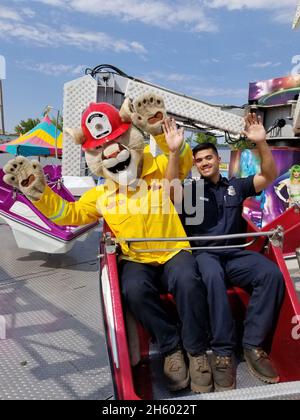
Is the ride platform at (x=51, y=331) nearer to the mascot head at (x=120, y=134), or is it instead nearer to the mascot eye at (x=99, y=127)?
the mascot head at (x=120, y=134)

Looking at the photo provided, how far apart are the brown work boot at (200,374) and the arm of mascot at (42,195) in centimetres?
93

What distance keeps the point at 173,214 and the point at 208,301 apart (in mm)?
479

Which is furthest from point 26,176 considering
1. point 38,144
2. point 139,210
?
point 38,144

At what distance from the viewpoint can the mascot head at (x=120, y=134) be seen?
188 centimetres

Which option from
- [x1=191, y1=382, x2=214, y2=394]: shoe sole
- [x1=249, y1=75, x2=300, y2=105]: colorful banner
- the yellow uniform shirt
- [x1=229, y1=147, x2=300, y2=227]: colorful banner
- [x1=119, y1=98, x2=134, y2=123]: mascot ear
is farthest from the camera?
[x1=249, y1=75, x2=300, y2=105]: colorful banner

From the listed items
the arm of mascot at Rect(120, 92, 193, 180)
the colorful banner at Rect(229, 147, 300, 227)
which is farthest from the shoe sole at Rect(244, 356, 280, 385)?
the colorful banner at Rect(229, 147, 300, 227)

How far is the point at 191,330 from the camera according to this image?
159 cm

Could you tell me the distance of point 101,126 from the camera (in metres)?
1.92

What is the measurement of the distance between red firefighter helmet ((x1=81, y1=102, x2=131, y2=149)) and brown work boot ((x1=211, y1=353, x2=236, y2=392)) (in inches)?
45.8

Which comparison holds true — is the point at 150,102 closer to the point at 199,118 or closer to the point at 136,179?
the point at 136,179

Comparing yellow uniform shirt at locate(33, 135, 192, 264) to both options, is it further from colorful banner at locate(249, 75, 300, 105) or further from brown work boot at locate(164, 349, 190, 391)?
colorful banner at locate(249, 75, 300, 105)

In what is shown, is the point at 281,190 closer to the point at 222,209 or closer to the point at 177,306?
the point at 222,209

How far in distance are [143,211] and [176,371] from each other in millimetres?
745

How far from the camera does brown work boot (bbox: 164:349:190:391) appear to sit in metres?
1.57
